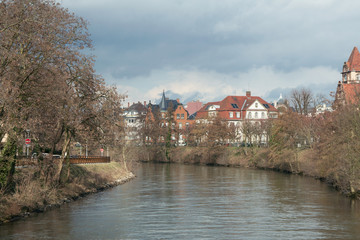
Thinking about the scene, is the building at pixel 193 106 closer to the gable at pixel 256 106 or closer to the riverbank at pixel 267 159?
the gable at pixel 256 106

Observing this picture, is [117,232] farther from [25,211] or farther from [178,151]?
[178,151]

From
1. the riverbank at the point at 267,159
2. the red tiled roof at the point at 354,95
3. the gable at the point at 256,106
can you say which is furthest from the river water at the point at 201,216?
the gable at the point at 256,106

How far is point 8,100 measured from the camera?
28.5m

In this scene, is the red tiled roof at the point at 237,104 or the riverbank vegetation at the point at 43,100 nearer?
the riverbank vegetation at the point at 43,100

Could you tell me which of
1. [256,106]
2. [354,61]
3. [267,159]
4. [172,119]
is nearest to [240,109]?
[256,106]

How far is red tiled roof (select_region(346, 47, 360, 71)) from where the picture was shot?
12304cm

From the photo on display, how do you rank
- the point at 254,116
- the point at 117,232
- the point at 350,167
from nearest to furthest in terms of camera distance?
the point at 117,232, the point at 350,167, the point at 254,116

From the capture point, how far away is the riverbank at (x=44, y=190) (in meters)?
31.4

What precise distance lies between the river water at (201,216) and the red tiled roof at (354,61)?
259 ft

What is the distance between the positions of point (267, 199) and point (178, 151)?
238ft

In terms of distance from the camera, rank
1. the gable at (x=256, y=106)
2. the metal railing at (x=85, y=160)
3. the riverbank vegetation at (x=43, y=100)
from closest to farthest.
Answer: the riverbank vegetation at (x=43, y=100), the metal railing at (x=85, y=160), the gable at (x=256, y=106)

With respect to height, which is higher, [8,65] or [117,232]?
[8,65]

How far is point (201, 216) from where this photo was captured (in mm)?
34125

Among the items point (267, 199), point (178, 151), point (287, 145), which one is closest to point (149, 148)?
point (178, 151)
